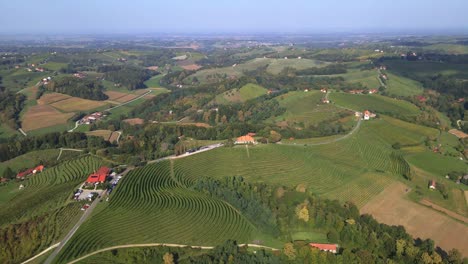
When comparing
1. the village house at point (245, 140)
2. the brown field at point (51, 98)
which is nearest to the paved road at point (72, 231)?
the village house at point (245, 140)

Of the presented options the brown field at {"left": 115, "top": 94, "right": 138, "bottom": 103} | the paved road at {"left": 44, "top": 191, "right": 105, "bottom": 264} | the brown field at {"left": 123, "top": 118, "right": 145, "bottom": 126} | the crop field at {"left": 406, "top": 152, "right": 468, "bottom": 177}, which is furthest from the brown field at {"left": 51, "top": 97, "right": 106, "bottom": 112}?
the crop field at {"left": 406, "top": 152, "right": 468, "bottom": 177}

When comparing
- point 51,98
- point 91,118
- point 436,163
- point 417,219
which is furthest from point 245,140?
point 51,98

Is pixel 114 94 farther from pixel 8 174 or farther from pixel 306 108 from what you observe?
pixel 8 174

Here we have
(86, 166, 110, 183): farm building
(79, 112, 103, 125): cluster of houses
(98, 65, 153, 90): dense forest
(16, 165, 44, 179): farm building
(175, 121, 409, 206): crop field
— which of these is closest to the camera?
(86, 166, 110, 183): farm building

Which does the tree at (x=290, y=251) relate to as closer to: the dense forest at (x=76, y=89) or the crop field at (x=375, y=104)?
the crop field at (x=375, y=104)

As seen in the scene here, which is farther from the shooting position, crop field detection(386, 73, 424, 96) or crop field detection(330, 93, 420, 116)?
crop field detection(386, 73, 424, 96)

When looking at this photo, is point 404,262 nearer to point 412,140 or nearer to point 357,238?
point 357,238

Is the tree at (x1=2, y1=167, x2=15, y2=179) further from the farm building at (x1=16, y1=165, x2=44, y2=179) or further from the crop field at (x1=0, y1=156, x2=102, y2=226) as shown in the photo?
the crop field at (x1=0, y1=156, x2=102, y2=226)
